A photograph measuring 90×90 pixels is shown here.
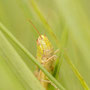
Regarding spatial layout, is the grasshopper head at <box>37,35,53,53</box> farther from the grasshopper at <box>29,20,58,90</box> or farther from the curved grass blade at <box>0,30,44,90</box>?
the curved grass blade at <box>0,30,44,90</box>

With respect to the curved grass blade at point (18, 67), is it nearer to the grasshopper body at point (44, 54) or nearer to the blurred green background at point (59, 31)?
the blurred green background at point (59, 31)

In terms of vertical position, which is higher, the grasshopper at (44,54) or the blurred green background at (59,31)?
the blurred green background at (59,31)

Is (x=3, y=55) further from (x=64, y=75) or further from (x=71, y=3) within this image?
(x=64, y=75)

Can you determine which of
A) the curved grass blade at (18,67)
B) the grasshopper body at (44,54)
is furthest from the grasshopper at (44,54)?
the curved grass blade at (18,67)

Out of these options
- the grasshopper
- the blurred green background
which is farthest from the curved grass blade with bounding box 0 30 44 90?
the grasshopper

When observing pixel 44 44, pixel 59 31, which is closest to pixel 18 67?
pixel 59 31

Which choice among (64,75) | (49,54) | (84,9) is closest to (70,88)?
(64,75)

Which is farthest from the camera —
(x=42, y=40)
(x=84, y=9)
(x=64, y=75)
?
(x=42, y=40)

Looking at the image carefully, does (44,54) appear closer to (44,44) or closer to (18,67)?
(44,44)
